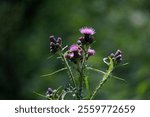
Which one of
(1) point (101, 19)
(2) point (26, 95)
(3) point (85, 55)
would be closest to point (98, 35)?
(1) point (101, 19)

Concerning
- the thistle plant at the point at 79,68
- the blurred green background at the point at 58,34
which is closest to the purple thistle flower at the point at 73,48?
the thistle plant at the point at 79,68

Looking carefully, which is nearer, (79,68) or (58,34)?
(79,68)

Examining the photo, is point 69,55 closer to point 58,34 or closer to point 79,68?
point 79,68

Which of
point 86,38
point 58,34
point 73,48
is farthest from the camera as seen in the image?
point 58,34

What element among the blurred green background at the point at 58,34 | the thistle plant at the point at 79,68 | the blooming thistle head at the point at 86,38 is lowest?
the thistle plant at the point at 79,68

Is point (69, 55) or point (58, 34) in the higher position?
point (58, 34)

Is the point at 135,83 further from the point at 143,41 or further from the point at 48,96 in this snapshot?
the point at 48,96

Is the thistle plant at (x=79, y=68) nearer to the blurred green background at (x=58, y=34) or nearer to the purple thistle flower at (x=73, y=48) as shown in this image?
the purple thistle flower at (x=73, y=48)

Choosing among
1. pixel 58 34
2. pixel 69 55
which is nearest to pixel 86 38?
pixel 69 55

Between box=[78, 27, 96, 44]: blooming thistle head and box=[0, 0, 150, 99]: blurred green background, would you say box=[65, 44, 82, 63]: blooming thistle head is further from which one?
box=[0, 0, 150, 99]: blurred green background

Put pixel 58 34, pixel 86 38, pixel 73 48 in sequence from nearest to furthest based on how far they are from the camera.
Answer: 1. pixel 73 48
2. pixel 86 38
3. pixel 58 34
